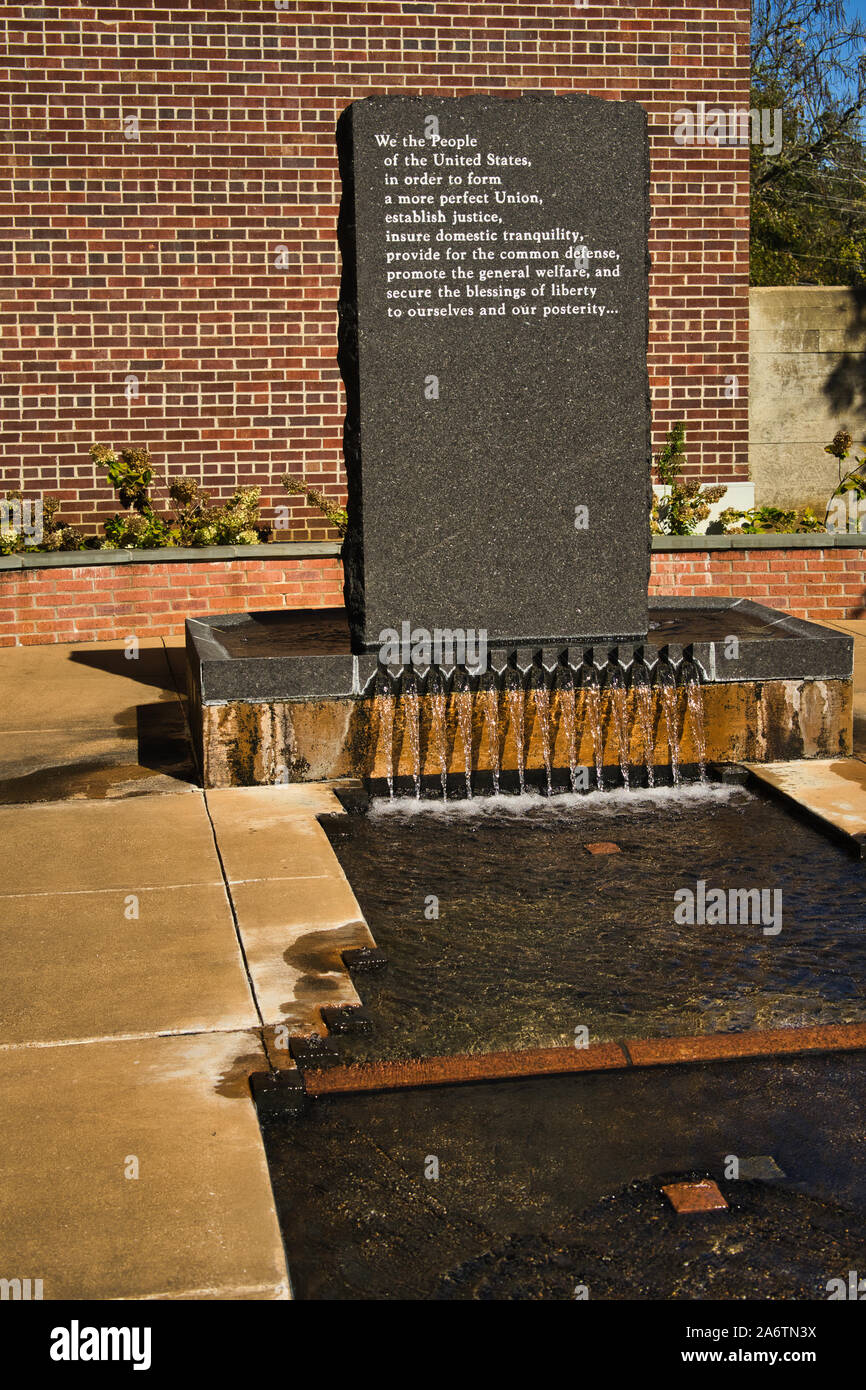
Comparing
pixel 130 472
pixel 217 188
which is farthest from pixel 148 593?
pixel 217 188

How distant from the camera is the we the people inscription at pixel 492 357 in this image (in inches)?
276

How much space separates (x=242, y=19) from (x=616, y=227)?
6.11 m

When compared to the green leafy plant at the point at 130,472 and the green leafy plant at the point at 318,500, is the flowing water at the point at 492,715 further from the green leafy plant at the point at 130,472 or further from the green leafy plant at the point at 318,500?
the green leafy plant at the point at 130,472

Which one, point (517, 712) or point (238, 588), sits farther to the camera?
point (238, 588)

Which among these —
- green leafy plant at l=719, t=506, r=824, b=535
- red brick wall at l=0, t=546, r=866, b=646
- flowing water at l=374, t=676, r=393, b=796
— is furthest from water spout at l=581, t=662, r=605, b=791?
green leafy plant at l=719, t=506, r=824, b=535

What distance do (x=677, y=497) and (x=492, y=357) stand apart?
5271mm

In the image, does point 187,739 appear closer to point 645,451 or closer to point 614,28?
point 645,451

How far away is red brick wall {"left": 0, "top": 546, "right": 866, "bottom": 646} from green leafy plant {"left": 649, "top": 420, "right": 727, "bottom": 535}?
66cm

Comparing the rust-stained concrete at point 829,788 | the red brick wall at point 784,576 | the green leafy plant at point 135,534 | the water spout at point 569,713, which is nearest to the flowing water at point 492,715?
the water spout at point 569,713

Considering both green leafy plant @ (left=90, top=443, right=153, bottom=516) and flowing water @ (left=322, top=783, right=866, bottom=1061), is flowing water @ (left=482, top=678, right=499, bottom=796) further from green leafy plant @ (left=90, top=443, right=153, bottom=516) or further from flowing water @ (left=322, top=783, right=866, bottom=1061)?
green leafy plant @ (left=90, top=443, right=153, bottom=516)

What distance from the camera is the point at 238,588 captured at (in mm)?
11219

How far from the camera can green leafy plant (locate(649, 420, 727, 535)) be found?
12078 mm

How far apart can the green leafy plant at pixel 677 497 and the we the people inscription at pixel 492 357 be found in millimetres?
4711

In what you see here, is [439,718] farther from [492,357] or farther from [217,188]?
[217,188]
